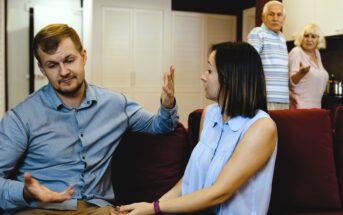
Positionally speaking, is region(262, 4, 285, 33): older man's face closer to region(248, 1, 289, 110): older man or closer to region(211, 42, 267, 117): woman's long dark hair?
region(248, 1, 289, 110): older man

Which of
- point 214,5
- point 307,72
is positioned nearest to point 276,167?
point 307,72

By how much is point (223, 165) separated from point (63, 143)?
63 cm

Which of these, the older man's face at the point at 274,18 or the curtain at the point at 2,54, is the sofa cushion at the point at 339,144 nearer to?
the older man's face at the point at 274,18

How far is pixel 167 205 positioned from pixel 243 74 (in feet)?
1.73

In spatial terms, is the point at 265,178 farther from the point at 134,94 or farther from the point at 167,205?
the point at 134,94

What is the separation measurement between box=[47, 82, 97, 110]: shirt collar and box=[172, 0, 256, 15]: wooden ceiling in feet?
15.8

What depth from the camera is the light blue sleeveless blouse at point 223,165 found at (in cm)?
139

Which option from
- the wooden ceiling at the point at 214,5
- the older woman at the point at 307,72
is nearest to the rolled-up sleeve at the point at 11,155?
the older woman at the point at 307,72

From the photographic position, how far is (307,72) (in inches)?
134

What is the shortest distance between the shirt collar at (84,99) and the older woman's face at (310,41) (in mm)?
2520

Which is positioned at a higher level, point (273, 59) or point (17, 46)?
point (17, 46)

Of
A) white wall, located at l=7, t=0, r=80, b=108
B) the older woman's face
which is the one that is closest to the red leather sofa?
the older woman's face

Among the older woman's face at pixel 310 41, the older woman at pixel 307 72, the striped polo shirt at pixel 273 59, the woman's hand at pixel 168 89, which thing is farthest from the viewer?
the older woman's face at pixel 310 41

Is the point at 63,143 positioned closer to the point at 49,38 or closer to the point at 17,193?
the point at 17,193
